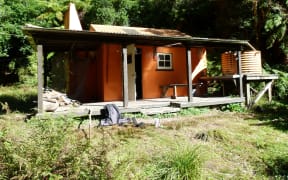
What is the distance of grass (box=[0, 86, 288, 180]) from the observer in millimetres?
3662

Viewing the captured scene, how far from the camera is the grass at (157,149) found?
144 inches

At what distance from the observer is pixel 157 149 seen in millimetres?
6371

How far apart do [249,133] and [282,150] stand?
1412 mm

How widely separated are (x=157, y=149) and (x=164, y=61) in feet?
27.2

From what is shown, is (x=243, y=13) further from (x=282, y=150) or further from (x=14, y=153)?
(x=14, y=153)

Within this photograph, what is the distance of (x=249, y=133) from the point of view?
26.3 feet

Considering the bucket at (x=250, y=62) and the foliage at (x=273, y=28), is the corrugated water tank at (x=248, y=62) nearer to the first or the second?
the bucket at (x=250, y=62)

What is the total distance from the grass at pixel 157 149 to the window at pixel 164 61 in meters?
3.68

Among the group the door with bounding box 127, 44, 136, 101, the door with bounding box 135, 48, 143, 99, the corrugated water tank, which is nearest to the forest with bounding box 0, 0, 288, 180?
the corrugated water tank

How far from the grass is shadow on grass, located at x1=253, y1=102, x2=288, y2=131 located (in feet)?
0.10

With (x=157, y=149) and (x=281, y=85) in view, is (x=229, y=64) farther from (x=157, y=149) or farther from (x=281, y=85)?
(x=157, y=149)

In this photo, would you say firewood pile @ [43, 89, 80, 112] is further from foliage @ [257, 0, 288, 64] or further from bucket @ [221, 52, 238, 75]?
foliage @ [257, 0, 288, 64]

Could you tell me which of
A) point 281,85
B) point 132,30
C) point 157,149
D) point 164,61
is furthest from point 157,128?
point 281,85

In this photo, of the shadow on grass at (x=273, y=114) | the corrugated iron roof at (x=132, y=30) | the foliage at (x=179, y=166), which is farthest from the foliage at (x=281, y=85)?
the foliage at (x=179, y=166)
